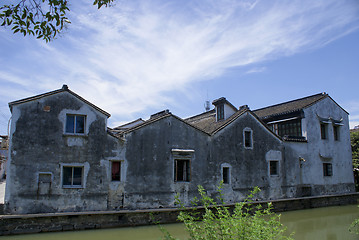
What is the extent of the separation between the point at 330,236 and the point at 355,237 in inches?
38.1

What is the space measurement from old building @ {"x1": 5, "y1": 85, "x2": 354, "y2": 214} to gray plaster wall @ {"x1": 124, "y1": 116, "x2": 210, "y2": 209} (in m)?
0.05

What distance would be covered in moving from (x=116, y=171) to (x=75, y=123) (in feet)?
9.55

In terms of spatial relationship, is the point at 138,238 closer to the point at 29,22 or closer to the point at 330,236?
the point at 330,236

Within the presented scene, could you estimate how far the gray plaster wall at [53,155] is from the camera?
12.6m

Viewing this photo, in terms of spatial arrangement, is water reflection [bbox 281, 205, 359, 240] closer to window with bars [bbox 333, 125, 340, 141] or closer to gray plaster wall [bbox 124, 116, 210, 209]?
gray plaster wall [bbox 124, 116, 210, 209]

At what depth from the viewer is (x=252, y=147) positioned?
60.0ft

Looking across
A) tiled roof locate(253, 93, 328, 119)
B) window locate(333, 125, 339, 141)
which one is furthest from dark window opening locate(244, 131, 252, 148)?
window locate(333, 125, 339, 141)

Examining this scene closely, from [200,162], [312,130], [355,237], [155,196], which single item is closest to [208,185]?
[200,162]

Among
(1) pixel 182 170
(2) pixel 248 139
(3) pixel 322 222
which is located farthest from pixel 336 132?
(1) pixel 182 170

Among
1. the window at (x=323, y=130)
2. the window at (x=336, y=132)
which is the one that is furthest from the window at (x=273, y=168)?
the window at (x=336, y=132)

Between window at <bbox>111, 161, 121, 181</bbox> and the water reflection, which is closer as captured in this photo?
the water reflection

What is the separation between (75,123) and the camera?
45.7 ft

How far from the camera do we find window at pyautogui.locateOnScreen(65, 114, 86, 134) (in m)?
13.8

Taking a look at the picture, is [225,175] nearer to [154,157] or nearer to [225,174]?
[225,174]
